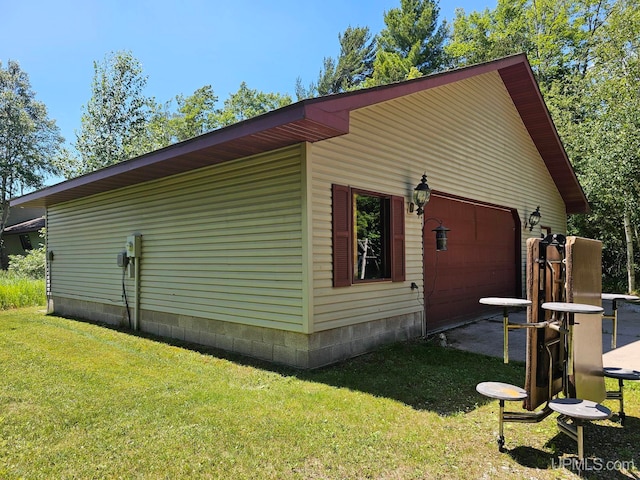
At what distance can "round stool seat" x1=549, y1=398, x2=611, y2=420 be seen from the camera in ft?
7.56

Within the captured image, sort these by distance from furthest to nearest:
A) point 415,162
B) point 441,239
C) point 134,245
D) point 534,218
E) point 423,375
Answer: point 534,218
point 134,245
point 441,239
point 415,162
point 423,375

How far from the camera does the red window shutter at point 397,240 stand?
5.80 metres

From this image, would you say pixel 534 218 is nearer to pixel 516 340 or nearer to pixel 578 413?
pixel 516 340

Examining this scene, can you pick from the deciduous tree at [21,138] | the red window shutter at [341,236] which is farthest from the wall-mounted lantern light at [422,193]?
the deciduous tree at [21,138]

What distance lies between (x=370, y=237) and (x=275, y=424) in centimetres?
308

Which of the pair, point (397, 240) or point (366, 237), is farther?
point (397, 240)

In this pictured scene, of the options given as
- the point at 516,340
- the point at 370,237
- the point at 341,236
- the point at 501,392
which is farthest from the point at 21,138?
the point at 501,392

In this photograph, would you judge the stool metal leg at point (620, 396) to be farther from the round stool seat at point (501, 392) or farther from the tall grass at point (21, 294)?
the tall grass at point (21, 294)

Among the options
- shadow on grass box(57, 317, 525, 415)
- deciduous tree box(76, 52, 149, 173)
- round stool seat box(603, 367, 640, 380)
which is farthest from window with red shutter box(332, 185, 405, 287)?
deciduous tree box(76, 52, 149, 173)

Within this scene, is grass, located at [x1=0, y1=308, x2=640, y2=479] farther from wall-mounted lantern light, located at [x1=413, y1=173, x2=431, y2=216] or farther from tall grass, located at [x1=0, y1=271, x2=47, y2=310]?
tall grass, located at [x1=0, y1=271, x2=47, y2=310]

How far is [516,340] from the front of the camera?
6105mm

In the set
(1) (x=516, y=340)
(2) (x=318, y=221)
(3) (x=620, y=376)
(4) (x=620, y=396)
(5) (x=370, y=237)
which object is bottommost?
(1) (x=516, y=340)

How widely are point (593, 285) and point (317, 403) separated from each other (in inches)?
97.8

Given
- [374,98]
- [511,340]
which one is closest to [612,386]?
[511,340]
